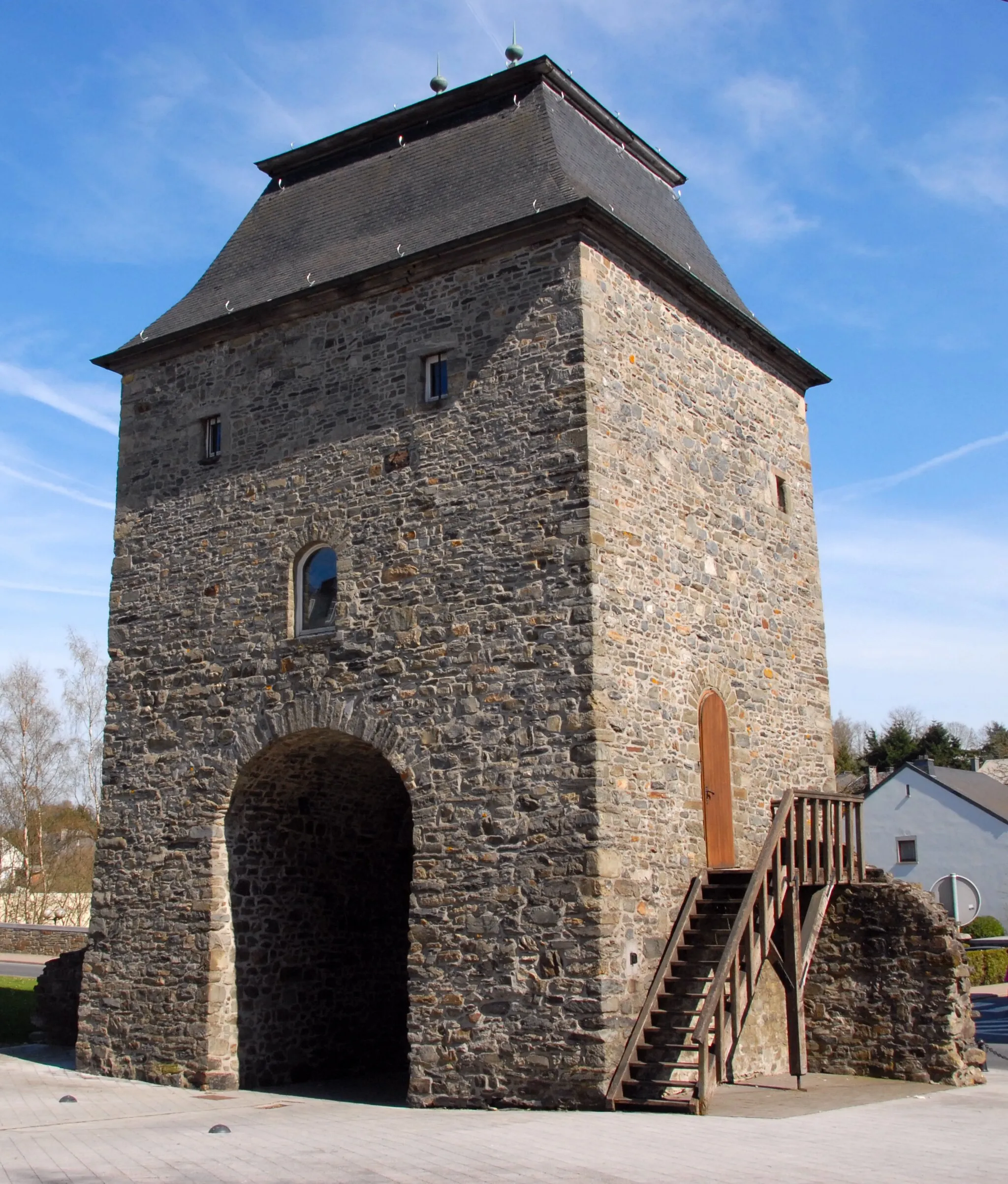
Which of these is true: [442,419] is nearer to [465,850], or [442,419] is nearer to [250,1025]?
[465,850]

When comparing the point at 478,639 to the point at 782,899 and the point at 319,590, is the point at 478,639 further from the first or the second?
the point at 782,899

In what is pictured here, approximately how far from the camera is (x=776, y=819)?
38.6 ft

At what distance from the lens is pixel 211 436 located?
14.3 metres

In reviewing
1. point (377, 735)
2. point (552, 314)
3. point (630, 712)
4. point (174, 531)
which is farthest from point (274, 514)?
→ point (630, 712)

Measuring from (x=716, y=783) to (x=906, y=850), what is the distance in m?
25.8

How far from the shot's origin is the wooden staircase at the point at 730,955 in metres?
10.3

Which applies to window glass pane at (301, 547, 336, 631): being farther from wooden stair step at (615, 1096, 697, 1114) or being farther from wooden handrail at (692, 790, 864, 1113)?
wooden stair step at (615, 1096, 697, 1114)

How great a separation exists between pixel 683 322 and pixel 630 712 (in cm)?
467

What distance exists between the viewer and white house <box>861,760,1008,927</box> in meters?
34.2

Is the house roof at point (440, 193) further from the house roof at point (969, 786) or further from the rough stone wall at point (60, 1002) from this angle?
the house roof at point (969, 786)

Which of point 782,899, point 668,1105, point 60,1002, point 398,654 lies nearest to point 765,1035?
point 782,899

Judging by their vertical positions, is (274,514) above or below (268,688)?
above

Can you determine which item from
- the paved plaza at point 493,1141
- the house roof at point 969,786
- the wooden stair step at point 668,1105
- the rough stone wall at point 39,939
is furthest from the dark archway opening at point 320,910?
the house roof at point 969,786

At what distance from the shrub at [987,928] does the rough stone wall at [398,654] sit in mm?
25831
